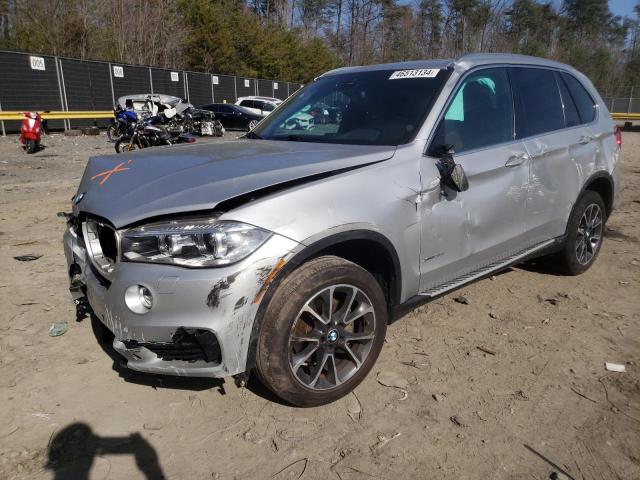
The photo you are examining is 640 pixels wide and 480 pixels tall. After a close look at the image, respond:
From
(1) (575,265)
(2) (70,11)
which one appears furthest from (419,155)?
(2) (70,11)

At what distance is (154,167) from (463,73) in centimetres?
204

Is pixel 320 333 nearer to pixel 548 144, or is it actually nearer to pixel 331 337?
pixel 331 337

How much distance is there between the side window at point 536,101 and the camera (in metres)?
3.78

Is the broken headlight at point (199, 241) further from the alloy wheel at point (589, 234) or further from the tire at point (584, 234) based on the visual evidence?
the alloy wheel at point (589, 234)

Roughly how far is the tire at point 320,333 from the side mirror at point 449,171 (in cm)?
76

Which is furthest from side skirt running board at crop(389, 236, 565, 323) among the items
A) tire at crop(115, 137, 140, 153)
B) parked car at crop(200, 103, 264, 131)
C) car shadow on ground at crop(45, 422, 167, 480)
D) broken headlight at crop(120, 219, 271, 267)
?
parked car at crop(200, 103, 264, 131)

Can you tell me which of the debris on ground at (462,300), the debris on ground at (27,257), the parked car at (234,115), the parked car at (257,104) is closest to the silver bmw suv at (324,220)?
the debris on ground at (462,300)


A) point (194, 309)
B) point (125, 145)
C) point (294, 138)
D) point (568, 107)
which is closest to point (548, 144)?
point (568, 107)

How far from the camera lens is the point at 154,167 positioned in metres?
→ 2.85

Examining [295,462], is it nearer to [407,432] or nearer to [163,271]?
[407,432]

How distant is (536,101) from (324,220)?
2426mm

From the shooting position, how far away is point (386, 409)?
2.73 metres

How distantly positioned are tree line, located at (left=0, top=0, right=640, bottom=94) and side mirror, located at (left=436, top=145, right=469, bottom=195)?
29.1 ft

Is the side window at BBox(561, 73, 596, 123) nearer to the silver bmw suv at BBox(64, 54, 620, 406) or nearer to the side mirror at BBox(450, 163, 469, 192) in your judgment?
the silver bmw suv at BBox(64, 54, 620, 406)
